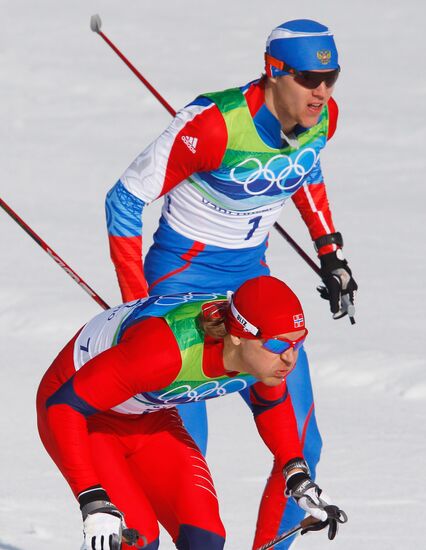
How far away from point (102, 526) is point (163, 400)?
475mm

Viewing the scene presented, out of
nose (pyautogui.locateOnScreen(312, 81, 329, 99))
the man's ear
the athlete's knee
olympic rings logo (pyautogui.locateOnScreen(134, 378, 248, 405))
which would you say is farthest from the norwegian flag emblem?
nose (pyautogui.locateOnScreen(312, 81, 329, 99))

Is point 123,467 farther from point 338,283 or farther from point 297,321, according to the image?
point 338,283

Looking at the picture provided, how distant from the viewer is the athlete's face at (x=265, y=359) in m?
4.04

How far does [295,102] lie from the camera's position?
4684mm

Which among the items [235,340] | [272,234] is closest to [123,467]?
[235,340]

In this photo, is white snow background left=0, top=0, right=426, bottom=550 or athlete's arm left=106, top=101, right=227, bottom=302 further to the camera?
white snow background left=0, top=0, right=426, bottom=550

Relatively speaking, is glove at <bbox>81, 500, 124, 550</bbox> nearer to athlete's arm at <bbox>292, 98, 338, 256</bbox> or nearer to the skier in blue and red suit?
the skier in blue and red suit

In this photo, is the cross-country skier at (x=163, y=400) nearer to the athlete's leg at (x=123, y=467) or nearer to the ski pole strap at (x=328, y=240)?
the athlete's leg at (x=123, y=467)

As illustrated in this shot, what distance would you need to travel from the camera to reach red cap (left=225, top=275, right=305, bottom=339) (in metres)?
4.00

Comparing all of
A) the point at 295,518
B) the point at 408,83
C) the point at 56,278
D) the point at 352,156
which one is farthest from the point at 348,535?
the point at 408,83

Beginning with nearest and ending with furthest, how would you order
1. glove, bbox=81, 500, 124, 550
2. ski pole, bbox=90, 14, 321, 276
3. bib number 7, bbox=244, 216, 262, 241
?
glove, bbox=81, 500, 124, 550 → bib number 7, bbox=244, 216, 262, 241 → ski pole, bbox=90, 14, 321, 276

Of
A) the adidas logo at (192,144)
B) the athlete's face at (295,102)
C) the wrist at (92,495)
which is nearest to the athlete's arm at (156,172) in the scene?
the adidas logo at (192,144)

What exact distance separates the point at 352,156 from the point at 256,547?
762cm

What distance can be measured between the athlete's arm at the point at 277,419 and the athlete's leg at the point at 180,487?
23cm
